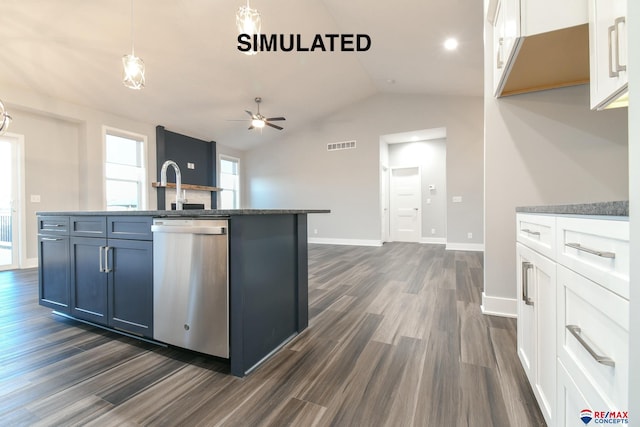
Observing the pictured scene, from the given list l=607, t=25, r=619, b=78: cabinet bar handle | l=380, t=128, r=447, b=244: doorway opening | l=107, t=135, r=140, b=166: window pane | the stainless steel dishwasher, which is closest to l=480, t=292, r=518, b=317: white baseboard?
l=607, t=25, r=619, b=78: cabinet bar handle

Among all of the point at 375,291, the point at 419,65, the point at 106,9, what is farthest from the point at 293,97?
the point at 375,291

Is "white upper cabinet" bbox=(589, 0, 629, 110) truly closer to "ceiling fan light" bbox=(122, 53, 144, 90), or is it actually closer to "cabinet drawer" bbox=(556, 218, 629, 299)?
"cabinet drawer" bbox=(556, 218, 629, 299)

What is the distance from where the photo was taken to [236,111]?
608cm

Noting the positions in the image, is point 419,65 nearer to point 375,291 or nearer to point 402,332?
point 375,291

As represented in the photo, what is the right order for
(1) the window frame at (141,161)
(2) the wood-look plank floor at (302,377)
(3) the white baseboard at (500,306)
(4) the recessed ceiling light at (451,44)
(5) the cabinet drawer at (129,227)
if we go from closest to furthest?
(2) the wood-look plank floor at (302,377), (5) the cabinet drawer at (129,227), (3) the white baseboard at (500,306), (4) the recessed ceiling light at (451,44), (1) the window frame at (141,161)

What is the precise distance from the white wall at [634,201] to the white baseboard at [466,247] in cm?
587

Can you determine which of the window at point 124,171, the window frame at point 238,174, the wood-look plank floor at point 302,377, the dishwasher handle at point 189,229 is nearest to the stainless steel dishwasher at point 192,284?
the dishwasher handle at point 189,229

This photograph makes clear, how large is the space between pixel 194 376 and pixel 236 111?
5.81m

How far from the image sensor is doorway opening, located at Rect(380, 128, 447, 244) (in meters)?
6.88

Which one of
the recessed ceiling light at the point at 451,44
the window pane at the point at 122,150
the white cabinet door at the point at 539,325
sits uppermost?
the recessed ceiling light at the point at 451,44

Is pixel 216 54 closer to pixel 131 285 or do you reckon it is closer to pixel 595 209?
pixel 131 285

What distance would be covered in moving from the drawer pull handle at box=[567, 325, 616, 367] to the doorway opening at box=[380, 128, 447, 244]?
234 inches

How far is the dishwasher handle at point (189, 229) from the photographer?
1384 millimetres

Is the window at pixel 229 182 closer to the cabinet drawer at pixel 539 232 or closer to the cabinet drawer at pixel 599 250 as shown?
the cabinet drawer at pixel 539 232
